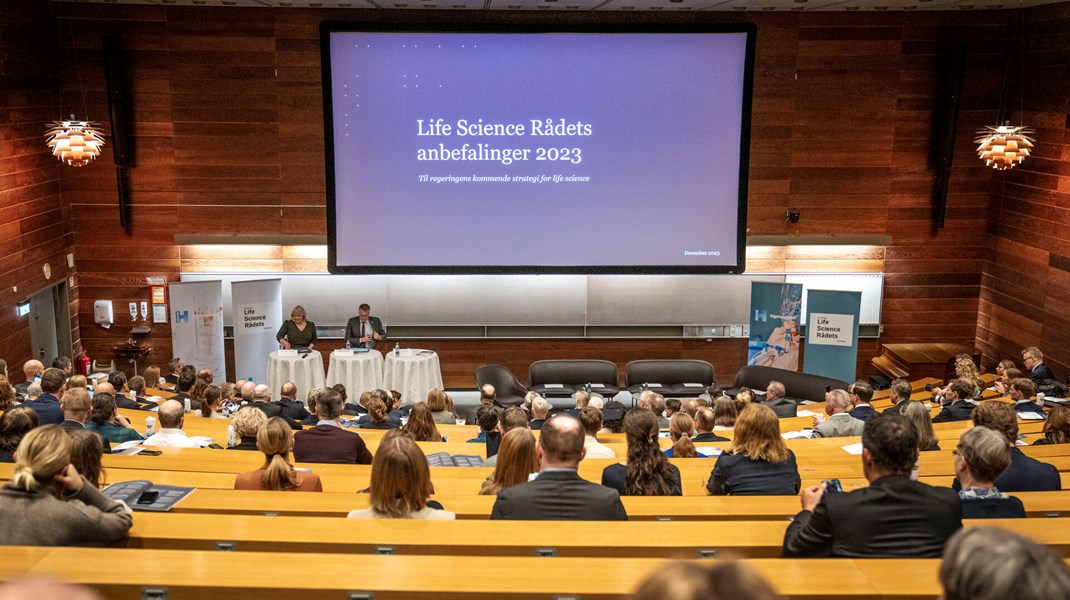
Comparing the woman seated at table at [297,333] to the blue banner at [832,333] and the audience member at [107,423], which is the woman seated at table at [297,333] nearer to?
the audience member at [107,423]

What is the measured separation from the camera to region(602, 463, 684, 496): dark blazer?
487 centimetres

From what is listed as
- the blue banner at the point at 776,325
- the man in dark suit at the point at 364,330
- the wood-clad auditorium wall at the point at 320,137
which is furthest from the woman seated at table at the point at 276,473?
the blue banner at the point at 776,325

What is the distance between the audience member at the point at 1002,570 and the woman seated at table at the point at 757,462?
3.02m

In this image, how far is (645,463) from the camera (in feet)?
15.8

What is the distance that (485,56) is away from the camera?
1232cm

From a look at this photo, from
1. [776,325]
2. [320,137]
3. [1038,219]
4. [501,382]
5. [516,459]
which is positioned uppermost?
[320,137]

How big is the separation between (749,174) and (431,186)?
14.3 ft

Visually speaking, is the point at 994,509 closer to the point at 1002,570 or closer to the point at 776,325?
the point at 1002,570

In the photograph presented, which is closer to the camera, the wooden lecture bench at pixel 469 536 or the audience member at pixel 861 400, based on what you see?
the wooden lecture bench at pixel 469 536

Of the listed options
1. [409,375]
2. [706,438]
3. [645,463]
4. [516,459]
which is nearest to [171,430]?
[516,459]

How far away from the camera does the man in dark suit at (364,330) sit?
12.0 m

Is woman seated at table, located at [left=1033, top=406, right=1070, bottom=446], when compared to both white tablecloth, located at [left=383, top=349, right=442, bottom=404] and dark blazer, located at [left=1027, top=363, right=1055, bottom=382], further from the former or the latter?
white tablecloth, located at [left=383, top=349, right=442, bottom=404]

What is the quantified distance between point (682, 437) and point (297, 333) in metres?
6.85
